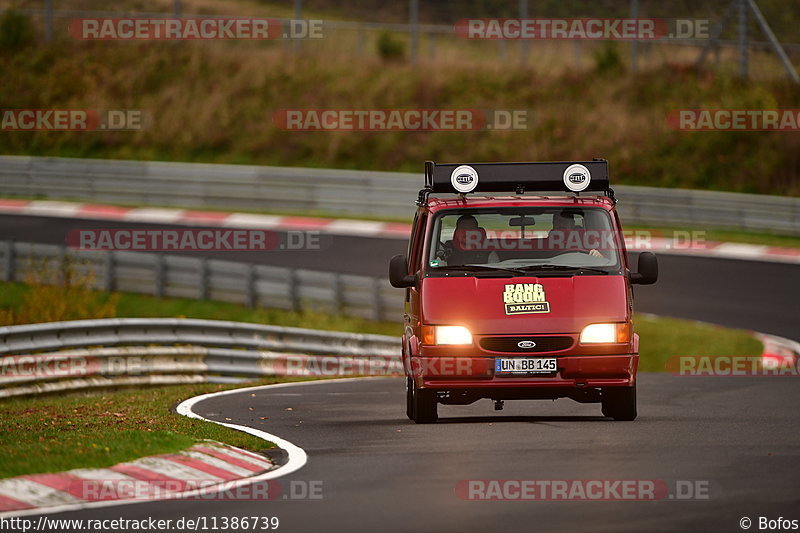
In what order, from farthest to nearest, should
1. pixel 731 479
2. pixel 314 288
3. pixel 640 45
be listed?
pixel 640 45
pixel 314 288
pixel 731 479

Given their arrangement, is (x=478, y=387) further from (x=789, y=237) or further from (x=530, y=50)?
(x=530, y=50)

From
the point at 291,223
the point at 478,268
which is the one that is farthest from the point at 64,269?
the point at 478,268

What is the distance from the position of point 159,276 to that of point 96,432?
16687 mm

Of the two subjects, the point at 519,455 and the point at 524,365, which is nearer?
the point at 519,455

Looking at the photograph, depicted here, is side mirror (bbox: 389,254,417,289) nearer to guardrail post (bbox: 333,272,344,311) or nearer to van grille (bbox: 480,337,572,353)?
van grille (bbox: 480,337,572,353)

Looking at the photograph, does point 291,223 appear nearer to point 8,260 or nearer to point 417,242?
point 8,260

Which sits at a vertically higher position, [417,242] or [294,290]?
[417,242]

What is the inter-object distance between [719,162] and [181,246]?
1563cm

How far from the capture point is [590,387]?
1255 centimetres

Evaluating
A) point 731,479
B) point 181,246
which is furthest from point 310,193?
point 731,479

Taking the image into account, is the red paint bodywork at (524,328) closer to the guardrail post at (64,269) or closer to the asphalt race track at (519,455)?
the asphalt race track at (519,455)

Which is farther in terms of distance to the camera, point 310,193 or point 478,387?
point 310,193
